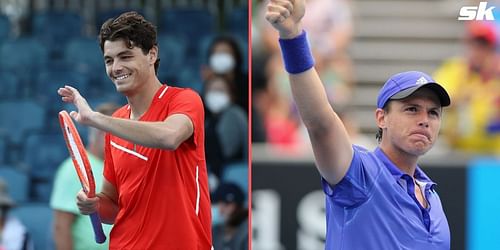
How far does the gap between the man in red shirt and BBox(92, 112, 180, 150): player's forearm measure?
1.7 inches

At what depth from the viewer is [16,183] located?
9445 millimetres

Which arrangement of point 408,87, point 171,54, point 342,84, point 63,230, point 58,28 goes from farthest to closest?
point 58,28, point 171,54, point 342,84, point 63,230, point 408,87

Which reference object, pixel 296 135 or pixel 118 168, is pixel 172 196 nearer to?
pixel 118 168

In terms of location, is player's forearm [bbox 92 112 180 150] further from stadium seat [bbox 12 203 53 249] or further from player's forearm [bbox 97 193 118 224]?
stadium seat [bbox 12 203 53 249]

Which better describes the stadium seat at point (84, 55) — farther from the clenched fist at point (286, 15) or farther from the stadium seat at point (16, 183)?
the clenched fist at point (286, 15)

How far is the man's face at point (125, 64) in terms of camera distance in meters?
3.79

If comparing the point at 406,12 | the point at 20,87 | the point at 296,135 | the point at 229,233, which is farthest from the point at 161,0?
the point at 229,233

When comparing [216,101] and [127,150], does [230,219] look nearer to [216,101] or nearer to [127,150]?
[216,101]

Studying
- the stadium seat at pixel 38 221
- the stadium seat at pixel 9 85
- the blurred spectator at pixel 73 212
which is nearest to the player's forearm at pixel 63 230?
the blurred spectator at pixel 73 212

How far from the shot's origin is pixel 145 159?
3859 mm

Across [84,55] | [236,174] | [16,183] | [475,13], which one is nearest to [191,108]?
[475,13]

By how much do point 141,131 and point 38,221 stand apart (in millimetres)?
5104

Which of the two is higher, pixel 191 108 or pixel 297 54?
pixel 297 54

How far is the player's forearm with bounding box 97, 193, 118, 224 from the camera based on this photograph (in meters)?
4.05
